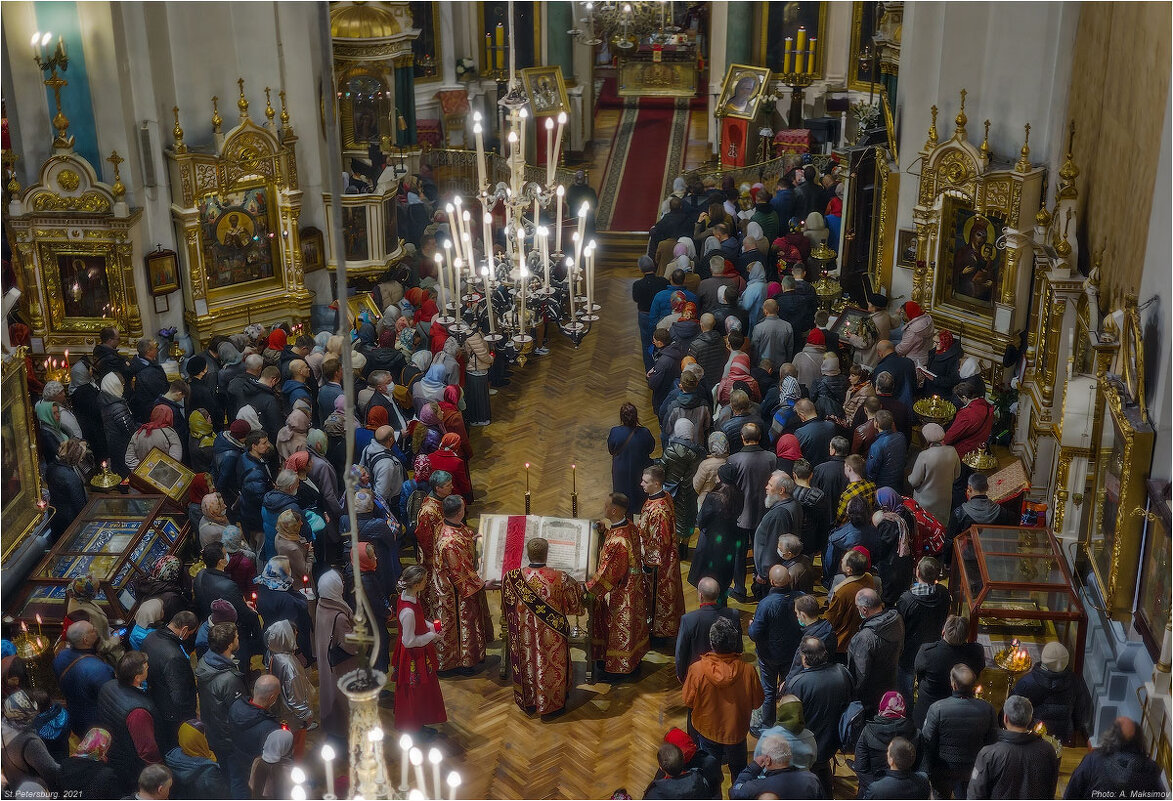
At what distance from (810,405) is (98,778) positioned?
5.55 meters

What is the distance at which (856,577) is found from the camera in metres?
8.20

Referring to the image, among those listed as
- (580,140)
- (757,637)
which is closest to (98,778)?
(757,637)

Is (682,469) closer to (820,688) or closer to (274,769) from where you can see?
(820,688)

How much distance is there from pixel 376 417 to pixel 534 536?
6.72 feet

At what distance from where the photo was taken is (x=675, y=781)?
6570mm

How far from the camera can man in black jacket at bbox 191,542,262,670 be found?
829 centimetres

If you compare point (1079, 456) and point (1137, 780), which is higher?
point (1079, 456)

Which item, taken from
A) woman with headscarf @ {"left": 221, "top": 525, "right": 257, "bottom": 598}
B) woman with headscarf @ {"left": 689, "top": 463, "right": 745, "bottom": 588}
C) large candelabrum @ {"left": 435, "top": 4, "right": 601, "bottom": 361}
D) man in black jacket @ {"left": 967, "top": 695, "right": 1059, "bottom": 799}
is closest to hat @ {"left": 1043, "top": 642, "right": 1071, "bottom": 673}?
man in black jacket @ {"left": 967, "top": 695, "right": 1059, "bottom": 799}

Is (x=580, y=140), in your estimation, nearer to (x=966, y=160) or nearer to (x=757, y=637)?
(x=966, y=160)

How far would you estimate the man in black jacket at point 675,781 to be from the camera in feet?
21.5

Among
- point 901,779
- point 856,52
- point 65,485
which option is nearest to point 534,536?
point 901,779

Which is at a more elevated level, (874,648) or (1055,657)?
(1055,657)

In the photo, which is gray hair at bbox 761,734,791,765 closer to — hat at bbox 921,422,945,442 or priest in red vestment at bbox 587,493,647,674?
priest in red vestment at bbox 587,493,647,674

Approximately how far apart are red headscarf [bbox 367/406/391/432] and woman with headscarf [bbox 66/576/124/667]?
8.02 ft
